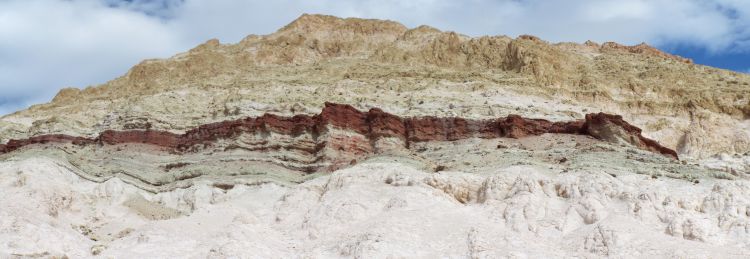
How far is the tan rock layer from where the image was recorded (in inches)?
1486

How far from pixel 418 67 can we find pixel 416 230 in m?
27.4

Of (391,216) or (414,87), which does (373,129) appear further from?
(391,216)

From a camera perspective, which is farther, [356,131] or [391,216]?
[356,131]

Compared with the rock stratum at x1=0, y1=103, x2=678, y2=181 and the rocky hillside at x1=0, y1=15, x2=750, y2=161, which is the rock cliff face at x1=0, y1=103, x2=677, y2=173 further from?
the rocky hillside at x1=0, y1=15, x2=750, y2=161

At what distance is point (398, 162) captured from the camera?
32.6 meters

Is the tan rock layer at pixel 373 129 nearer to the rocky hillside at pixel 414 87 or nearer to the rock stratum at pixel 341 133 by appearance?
the rock stratum at pixel 341 133

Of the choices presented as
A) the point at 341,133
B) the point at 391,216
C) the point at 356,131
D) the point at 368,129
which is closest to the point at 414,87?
the point at 368,129

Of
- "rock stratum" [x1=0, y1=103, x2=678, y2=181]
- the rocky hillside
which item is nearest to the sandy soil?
"rock stratum" [x1=0, y1=103, x2=678, y2=181]

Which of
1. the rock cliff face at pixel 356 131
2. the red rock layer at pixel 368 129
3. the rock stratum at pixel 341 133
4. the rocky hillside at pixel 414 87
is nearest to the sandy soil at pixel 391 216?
the rock stratum at pixel 341 133

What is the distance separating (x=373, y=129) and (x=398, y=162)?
5.93m

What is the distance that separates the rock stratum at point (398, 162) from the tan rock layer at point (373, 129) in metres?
0.09

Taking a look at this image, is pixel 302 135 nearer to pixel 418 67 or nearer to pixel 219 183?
pixel 219 183

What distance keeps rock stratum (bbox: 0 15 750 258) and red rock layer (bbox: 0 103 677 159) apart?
9 centimetres

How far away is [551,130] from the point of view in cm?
3844
